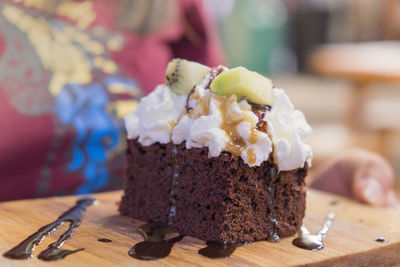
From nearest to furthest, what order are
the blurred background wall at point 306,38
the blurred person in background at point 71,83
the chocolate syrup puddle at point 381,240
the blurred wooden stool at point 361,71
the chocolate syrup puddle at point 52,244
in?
the chocolate syrup puddle at point 52,244
the chocolate syrup puddle at point 381,240
the blurred person in background at point 71,83
the blurred wooden stool at point 361,71
the blurred background wall at point 306,38

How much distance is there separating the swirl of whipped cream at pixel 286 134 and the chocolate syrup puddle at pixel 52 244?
0.50m

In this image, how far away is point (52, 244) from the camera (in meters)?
1.24

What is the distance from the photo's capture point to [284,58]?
348 inches

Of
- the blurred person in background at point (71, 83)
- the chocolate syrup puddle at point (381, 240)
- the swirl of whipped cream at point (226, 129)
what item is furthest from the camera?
the blurred person in background at point (71, 83)

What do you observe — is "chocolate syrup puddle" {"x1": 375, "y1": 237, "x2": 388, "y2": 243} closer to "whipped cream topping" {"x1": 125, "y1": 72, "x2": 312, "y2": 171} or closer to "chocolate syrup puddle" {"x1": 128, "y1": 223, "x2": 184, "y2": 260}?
"whipped cream topping" {"x1": 125, "y1": 72, "x2": 312, "y2": 171}

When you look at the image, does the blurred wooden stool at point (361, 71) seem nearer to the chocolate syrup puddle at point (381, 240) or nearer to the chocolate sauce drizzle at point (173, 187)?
the chocolate syrup puddle at point (381, 240)

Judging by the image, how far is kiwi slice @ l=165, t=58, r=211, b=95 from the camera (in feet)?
4.82

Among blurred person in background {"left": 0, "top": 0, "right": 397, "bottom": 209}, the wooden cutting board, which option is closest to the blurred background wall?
blurred person in background {"left": 0, "top": 0, "right": 397, "bottom": 209}

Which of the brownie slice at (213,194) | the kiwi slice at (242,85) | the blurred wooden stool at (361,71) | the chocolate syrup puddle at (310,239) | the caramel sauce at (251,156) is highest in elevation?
the blurred wooden stool at (361,71)

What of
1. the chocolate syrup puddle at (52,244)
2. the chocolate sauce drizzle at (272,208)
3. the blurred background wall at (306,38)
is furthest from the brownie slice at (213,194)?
the blurred background wall at (306,38)

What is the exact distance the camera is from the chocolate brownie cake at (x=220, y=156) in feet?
4.42

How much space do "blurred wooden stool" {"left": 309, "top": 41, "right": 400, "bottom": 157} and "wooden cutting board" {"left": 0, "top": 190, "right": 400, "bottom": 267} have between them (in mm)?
2620

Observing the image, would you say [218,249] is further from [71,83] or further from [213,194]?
[71,83]

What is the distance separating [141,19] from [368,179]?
969 mm
